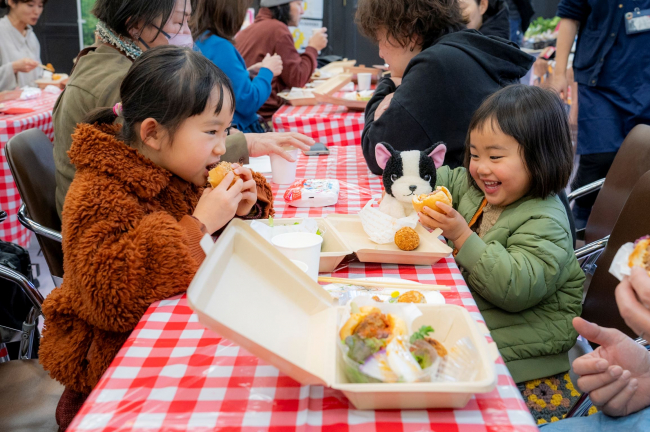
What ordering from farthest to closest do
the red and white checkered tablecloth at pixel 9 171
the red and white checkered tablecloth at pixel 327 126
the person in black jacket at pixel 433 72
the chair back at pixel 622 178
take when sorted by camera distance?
the red and white checkered tablecloth at pixel 9 171, the red and white checkered tablecloth at pixel 327 126, the person in black jacket at pixel 433 72, the chair back at pixel 622 178

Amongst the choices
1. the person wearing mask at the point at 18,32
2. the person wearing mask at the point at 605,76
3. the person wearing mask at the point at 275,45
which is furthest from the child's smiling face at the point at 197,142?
the person wearing mask at the point at 18,32

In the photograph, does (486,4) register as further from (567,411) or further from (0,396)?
(0,396)

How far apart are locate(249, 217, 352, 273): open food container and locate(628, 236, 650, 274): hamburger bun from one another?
0.61 metres

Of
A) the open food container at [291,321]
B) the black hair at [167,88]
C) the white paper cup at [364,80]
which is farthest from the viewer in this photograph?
the white paper cup at [364,80]

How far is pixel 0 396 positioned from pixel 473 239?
1260mm

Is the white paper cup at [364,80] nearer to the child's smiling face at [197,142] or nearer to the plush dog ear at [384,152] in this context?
the plush dog ear at [384,152]

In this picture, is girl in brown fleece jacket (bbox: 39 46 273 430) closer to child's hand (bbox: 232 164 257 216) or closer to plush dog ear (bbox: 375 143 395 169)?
child's hand (bbox: 232 164 257 216)

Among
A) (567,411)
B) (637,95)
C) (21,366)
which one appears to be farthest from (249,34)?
(567,411)

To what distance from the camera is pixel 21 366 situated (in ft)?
4.82

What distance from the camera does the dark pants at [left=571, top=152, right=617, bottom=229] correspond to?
125 inches

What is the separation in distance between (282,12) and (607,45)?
7.50ft

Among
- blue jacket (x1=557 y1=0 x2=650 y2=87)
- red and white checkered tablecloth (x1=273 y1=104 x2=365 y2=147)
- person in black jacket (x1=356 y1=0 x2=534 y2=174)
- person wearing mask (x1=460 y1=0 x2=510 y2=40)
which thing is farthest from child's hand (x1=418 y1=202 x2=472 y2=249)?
blue jacket (x1=557 y1=0 x2=650 y2=87)

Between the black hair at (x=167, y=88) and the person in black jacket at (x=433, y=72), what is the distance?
3.10 feet

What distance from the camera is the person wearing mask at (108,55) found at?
1744 millimetres
